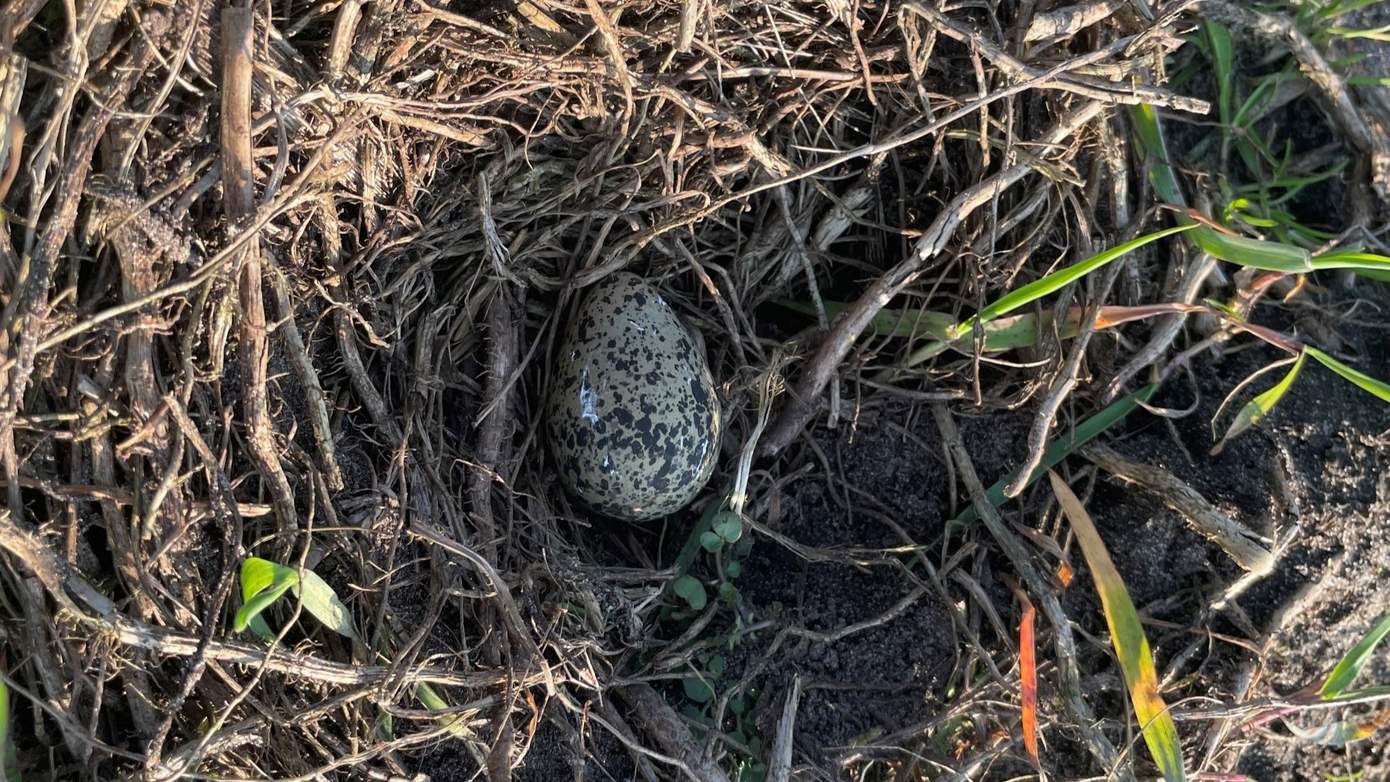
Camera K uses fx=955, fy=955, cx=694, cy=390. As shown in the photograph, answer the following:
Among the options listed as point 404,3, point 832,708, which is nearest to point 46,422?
point 404,3

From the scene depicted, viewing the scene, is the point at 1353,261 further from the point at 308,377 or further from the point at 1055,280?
the point at 308,377

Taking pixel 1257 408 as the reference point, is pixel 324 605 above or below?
below

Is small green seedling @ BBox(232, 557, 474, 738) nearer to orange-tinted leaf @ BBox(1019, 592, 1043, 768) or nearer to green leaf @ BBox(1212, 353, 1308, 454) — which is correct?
orange-tinted leaf @ BBox(1019, 592, 1043, 768)

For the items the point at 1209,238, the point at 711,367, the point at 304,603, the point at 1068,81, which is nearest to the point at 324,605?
the point at 304,603

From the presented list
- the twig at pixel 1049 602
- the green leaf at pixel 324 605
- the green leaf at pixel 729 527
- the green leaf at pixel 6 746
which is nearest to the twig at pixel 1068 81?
the twig at pixel 1049 602

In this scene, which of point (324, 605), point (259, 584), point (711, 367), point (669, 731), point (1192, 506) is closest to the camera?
point (259, 584)

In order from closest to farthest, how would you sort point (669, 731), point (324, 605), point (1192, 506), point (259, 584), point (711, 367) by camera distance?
point (259, 584)
point (324, 605)
point (669, 731)
point (1192, 506)
point (711, 367)

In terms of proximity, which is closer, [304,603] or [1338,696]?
[304,603]
